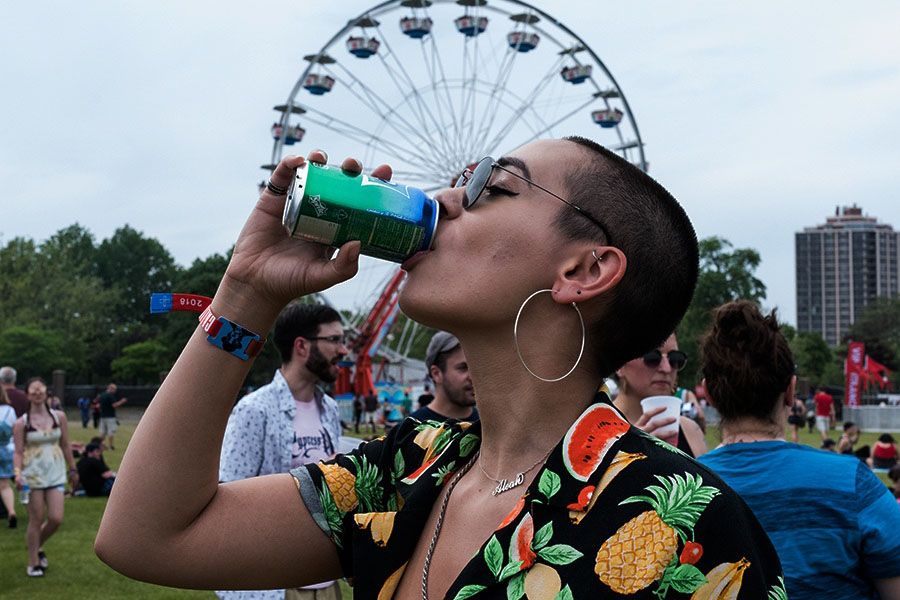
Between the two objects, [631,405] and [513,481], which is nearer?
[513,481]

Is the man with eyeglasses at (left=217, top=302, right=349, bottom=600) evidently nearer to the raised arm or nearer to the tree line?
the raised arm

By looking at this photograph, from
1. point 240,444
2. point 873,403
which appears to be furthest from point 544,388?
point 873,403

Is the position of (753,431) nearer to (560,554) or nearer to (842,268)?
(560,554)

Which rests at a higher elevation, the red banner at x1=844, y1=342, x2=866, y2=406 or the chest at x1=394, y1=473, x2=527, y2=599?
the chest at x1=394, y1=473, x2=527, y2=599

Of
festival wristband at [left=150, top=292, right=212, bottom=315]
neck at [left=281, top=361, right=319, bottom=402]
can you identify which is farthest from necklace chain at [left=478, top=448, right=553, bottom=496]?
neck at [left=281, top=361, right=319, bottom=402]

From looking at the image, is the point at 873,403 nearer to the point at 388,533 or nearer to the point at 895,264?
the point at 388,533

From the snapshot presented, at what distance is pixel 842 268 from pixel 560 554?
549ft

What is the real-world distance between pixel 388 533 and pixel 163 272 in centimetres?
9472

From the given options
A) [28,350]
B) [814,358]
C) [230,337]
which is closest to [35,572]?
[230,337]

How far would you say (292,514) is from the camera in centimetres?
196

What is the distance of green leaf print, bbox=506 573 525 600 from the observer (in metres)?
1.51

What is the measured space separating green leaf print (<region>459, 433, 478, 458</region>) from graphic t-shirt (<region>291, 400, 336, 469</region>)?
3325 mm

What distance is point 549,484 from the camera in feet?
5.39

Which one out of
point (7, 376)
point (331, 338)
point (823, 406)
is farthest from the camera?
point (823, 406)
